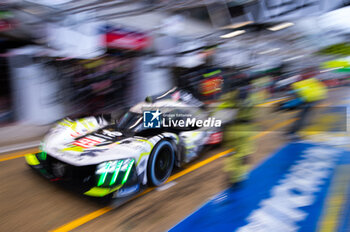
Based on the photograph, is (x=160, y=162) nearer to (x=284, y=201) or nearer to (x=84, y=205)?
(x=84, y=205)

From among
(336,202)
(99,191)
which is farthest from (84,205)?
(336,202)

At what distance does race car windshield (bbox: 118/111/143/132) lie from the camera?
3.60 meters

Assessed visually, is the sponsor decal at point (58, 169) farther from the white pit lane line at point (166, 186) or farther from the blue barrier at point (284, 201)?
the blue barrier at point (284, 201)

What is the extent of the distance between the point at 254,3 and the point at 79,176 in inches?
127

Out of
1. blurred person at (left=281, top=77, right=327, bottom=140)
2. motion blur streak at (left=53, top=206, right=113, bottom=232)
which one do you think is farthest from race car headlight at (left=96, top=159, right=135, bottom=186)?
blurred person at (left=281, top=77, right=327, bottom=140)

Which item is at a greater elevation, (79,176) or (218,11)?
(218,11)

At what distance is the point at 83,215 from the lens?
2629mm

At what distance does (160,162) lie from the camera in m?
3.33

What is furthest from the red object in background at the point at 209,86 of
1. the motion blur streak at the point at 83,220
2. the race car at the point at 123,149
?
the motion blur streak at the point at 83,220

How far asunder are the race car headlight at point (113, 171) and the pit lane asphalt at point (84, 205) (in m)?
0.38

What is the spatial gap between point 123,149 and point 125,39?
7488 millimetres

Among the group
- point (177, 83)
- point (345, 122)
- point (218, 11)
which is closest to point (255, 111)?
point (218, 11)

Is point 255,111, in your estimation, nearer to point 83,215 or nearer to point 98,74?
point 83,215

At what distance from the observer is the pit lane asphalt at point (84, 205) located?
2.49m
